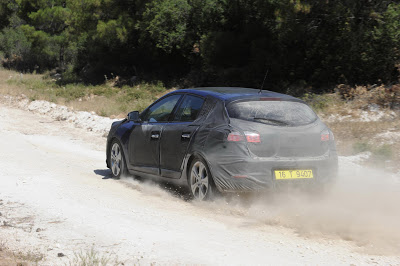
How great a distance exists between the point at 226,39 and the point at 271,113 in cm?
2144

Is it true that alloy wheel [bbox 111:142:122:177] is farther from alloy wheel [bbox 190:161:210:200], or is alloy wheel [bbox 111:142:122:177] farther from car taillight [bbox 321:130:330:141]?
car taillight [bbox 321:130:330:141]

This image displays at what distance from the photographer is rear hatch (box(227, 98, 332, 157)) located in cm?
671

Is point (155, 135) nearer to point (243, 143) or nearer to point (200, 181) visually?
point (200, 181)

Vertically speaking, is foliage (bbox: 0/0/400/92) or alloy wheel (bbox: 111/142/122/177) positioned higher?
foliage (bbox: 0/0/400/92)

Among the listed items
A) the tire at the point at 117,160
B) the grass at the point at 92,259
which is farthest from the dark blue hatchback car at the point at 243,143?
the grass at the point at 92,259

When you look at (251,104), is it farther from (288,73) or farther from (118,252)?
(288,73)

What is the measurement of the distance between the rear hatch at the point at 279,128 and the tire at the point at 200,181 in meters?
0.69

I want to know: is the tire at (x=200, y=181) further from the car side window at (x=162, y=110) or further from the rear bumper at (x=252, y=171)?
the car side window at (x=162, y=110)

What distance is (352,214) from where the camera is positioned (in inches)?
258

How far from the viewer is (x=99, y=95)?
31453 mm

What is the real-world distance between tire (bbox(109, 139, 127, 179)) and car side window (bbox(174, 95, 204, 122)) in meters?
1.71

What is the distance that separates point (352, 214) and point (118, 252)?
300 cm

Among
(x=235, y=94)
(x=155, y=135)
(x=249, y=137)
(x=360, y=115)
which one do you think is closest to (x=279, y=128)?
(x=249, y=137)

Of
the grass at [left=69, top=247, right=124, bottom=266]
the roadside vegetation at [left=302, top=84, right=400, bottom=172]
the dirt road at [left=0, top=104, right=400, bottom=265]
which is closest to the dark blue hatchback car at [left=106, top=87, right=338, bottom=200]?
the dirt road at [left=0, top=104, right=400, bottom=265]
